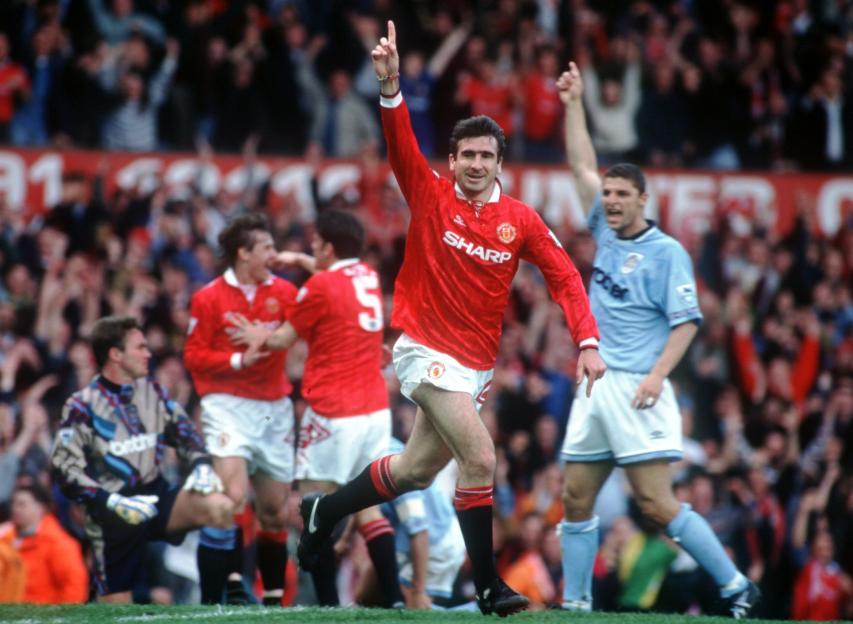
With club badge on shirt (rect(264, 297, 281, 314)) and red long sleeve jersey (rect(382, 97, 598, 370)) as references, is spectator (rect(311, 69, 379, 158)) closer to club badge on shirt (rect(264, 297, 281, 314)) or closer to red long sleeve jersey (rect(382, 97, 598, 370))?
club badge on shirt (rect(264, 297, 281, 314))

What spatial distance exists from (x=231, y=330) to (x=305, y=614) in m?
2.06

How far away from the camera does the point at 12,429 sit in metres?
11.1

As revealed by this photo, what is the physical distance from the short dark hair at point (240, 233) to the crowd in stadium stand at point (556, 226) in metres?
2.44

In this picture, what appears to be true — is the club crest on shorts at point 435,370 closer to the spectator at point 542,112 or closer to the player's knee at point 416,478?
the player's knee at point 416,478

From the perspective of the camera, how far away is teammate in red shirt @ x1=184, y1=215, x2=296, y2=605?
859 centimetres

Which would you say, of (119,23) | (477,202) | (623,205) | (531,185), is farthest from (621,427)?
(119,23)

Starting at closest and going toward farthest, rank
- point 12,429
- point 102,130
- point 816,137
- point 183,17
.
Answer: point 12,429
point 102,130
point 183,17
point 816,137

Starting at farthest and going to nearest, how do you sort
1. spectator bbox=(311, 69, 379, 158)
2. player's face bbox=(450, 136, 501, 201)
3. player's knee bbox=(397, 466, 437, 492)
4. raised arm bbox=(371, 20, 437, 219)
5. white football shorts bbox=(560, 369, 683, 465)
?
spectator bbox=(311, 69, 379, 158)
white football shorts bbox=(560, 369, 683, 465)
player's knee bbox=(397, 466, 437, 492)
player's face bbox=(450, 136, 501, 201)
raised arm bbox=(371, 20, 437, 219)

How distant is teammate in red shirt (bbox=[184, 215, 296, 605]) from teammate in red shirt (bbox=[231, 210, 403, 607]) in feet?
0.55

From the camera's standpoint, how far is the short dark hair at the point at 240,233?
8805mm

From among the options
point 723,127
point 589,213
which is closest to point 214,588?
point 589,213

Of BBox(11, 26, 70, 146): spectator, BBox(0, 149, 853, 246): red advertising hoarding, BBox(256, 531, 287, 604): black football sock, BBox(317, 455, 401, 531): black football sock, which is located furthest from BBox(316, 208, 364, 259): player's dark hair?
BBox(11, 26, 70, 146): spectator

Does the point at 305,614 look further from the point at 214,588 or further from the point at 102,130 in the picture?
the point at 102,130

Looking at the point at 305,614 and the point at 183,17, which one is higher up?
the point at 183,17
